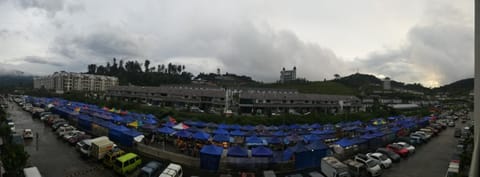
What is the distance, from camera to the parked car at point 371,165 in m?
12.5

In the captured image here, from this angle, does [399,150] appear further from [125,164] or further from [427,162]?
[125,164]

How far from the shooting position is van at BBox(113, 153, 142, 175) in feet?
39.0

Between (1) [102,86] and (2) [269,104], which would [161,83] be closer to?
(1) [102,86]

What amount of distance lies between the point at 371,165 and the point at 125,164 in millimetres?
13225

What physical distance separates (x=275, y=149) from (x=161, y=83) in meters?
64.5

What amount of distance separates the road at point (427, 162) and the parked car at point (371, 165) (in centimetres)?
63

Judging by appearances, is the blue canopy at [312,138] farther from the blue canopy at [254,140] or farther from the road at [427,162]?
the road at [427,162]

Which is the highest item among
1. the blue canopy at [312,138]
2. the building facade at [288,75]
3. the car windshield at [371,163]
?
the building facade at [288,75]

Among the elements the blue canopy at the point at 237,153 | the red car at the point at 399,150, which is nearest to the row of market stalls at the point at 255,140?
the blue canopy at the point at 237,153

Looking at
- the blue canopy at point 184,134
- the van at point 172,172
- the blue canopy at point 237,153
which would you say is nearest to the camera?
the van at point 172,172

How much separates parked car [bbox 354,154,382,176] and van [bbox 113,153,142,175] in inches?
499

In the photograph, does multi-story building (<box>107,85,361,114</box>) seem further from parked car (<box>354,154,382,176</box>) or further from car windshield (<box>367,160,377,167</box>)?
car windshield (<box>367,160,377,167</box>)

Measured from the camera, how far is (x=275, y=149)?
17.5 meters

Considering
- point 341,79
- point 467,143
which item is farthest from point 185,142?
point 341,79
